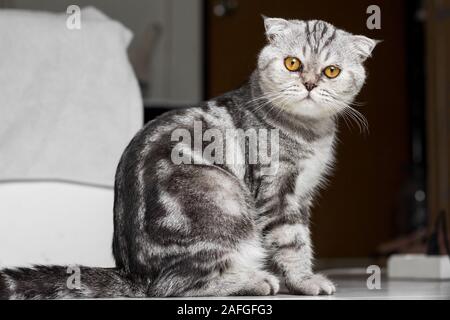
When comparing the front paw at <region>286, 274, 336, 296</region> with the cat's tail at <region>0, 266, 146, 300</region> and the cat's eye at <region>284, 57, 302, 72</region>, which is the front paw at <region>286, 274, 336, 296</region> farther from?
the cat's eye at <region>284, 57, 302, 72</region>

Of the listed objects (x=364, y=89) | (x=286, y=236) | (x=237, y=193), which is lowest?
(x=286, y=236)

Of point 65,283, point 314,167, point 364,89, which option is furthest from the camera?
point 364,89

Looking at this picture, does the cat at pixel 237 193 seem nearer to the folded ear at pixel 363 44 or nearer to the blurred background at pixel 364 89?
the folded ear at pixel 363 44

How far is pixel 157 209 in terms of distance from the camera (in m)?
1.38

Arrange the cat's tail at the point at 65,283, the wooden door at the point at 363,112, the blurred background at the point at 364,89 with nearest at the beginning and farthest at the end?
1. the cat's tail at the point at 65,283
2. the blurred background at the point at 364,89
3. the wooden door at the point at 363,112

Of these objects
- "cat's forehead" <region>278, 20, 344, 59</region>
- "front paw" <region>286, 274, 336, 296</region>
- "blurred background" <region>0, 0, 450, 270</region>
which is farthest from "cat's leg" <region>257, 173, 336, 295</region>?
"blurred background" <region>0, 0, 450, 270</region>

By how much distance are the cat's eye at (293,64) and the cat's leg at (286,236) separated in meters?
0.24

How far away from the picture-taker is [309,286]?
4.81ft

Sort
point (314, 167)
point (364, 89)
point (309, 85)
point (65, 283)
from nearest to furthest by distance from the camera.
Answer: point (65, 283) < point (309, 85) < point (314, 167) < point (364, 89)

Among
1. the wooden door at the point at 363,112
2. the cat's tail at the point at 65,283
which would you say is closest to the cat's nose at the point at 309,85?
the cat's tail at the point at 65,283

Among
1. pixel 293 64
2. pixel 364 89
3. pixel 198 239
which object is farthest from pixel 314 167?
pixel 364 89

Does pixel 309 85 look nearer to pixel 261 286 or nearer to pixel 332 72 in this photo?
pixel 332 72

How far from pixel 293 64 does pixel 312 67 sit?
0.05 meters

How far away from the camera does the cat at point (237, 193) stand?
1367 millimetres
